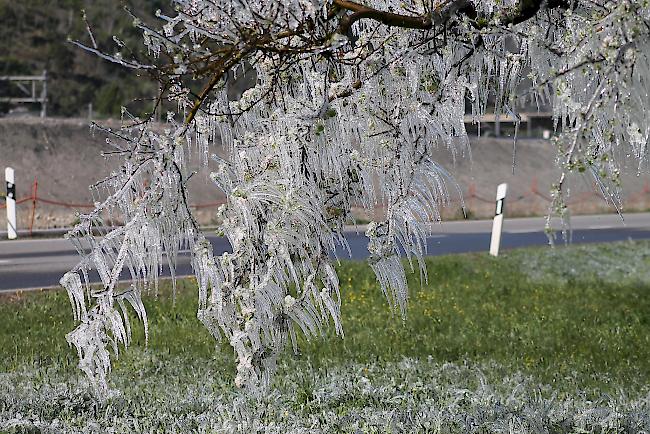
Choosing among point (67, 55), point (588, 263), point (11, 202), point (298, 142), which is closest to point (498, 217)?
point (588, 263)

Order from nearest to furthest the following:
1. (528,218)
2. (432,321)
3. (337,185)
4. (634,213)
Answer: (337,185) < (432,321) < (528,218) < (634,213)

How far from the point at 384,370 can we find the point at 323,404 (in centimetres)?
139

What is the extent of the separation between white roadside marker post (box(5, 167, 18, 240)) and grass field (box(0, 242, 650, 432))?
20.1 feet

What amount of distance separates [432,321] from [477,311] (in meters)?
0.99

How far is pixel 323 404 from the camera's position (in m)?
6.71

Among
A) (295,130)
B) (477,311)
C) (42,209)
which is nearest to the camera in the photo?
(295,130)

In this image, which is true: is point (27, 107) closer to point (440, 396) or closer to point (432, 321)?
→ point (432, 321)

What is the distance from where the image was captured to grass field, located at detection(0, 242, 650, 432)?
6.33 meters

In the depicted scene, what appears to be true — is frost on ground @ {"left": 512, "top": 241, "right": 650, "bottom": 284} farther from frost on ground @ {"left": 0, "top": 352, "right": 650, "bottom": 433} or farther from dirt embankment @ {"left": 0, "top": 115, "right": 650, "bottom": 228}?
frost on ground @ {"left": 0, "top": 352, "right": 650, "bottom": 433}

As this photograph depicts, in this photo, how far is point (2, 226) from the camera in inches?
781

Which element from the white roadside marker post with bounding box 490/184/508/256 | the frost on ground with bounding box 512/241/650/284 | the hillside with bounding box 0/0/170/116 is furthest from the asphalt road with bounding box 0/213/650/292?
the hillside with bounding box 0/0/170/116

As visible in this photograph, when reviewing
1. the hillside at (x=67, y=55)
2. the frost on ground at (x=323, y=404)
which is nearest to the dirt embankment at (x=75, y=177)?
the hillside at (x=67, y=55)

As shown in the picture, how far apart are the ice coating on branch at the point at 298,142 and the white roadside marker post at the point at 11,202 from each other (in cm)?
1207

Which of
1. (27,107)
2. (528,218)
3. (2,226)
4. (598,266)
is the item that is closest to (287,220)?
(598,266)
